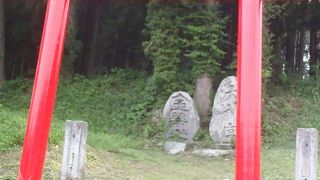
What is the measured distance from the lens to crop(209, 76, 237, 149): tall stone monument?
11234 mm

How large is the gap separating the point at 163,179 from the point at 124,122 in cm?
519

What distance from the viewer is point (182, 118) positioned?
1208 cm

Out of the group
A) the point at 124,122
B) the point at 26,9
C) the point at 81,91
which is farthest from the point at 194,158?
the point at 26,9

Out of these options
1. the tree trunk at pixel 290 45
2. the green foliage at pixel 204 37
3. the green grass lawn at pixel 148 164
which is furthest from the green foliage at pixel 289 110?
the tree trunk at pixel 290 45

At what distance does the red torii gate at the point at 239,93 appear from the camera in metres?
4.22

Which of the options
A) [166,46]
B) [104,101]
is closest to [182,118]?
[166,46]

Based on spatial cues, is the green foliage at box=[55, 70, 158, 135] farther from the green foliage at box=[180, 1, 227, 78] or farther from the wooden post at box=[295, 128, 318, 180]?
the wooden post at box=[295, 128, 318, 180]

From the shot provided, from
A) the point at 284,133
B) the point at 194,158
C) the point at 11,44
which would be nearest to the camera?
the point at 194,158

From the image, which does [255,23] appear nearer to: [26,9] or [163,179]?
[163,179]

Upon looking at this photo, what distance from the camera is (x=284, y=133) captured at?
12.4 meters

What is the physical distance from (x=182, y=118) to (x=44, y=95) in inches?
297

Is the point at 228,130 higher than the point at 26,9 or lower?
lower

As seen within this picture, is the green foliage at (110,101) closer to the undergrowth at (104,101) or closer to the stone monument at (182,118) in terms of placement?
the undergrowth at (104,101)

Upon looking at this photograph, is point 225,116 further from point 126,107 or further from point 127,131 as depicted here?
point 126,107
